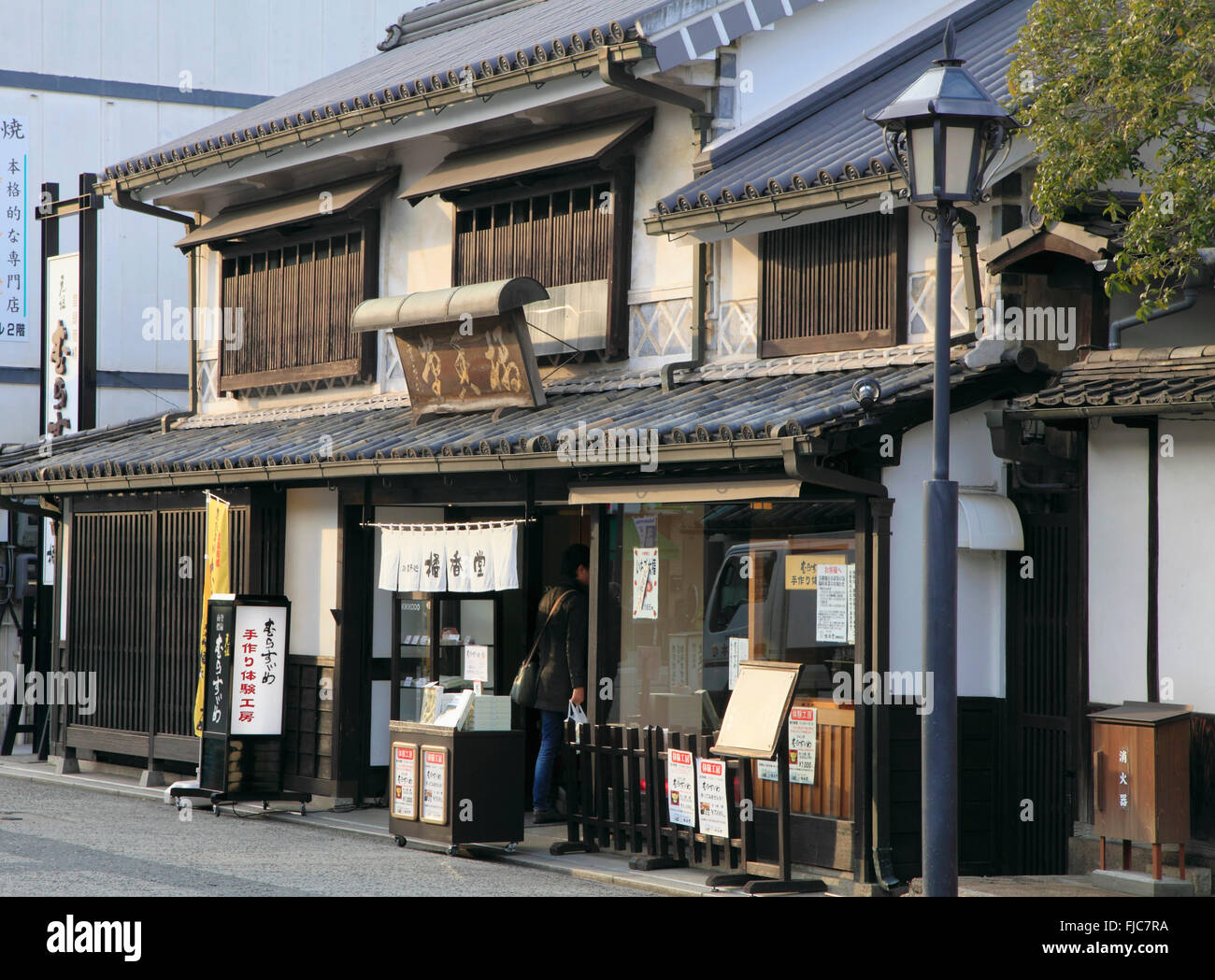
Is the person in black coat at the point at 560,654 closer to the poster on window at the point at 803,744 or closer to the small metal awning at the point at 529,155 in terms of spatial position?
the poster on window at the point at 803,744

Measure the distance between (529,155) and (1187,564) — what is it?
691 cm

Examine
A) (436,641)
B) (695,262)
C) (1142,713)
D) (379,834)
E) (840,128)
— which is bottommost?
(379,834)

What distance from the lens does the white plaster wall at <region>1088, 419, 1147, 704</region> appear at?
984 cm

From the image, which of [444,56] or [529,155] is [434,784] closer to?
[529,155]

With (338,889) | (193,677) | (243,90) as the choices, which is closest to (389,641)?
(193,677)

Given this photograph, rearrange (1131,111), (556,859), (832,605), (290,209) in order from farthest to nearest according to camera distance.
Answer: (290,209) → (556,859) → (832,605) → (1131,111)

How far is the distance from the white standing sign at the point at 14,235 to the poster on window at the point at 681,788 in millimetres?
15156

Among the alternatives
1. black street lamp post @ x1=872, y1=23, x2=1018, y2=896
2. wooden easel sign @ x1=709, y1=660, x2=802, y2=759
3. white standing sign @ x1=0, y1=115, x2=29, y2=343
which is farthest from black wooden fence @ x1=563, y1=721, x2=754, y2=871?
white standing sign @ x1=0, y1=115, x2=29, y2=343

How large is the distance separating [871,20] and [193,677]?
30.2 feet

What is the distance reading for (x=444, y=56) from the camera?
17.9m

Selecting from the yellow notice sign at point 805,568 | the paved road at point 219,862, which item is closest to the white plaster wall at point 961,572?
the yellow notice sign at point 805,568

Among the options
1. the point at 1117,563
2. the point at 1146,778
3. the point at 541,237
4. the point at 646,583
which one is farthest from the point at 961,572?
the point at 541,237

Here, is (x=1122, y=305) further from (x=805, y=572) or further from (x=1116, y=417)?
(x=805, y=572)

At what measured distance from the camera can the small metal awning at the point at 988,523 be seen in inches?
401
